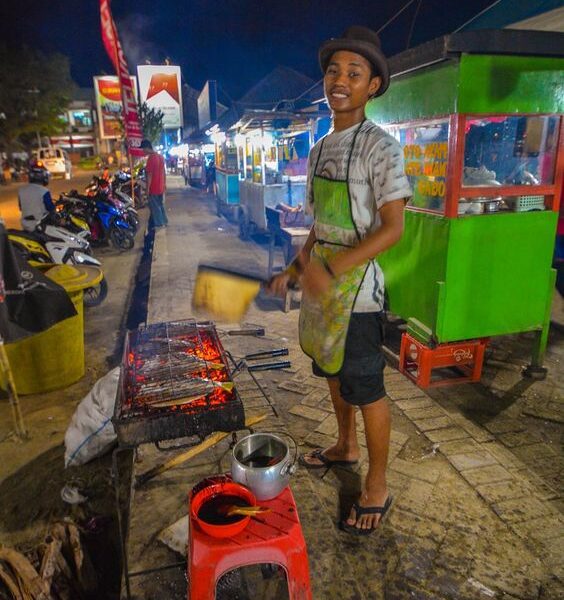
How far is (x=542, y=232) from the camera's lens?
423 cm

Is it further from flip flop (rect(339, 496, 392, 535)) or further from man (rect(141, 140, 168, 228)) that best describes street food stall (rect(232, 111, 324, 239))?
flip flop (rect(339, 496, 392, 535))

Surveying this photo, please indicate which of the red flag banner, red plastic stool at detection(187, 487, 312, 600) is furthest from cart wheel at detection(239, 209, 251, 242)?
red plastic stool at detection(187, 487, 312, 600)

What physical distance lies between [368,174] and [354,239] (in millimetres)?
319

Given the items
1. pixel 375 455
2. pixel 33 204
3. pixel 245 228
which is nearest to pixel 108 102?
pixel 245 228

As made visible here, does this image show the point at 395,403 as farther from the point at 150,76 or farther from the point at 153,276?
the point at 150,76

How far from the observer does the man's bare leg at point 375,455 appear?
2.48 m

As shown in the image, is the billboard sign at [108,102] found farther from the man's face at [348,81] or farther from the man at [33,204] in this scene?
the man's face at [348,81]

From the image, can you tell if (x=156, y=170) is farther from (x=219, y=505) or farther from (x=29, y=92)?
(x=29, y=92)

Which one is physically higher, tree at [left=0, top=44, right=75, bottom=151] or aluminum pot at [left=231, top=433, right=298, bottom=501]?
tree at [left=0, top=44, right=75, bottom=151]

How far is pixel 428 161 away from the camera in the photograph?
14.4 feet

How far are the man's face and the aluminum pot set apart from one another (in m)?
1.66

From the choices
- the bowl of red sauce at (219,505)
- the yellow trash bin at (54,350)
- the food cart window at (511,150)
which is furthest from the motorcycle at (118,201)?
the bowl of red sauce at (219,505)

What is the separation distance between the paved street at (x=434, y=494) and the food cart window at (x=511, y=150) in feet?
6.25

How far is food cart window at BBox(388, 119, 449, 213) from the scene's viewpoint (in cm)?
414
